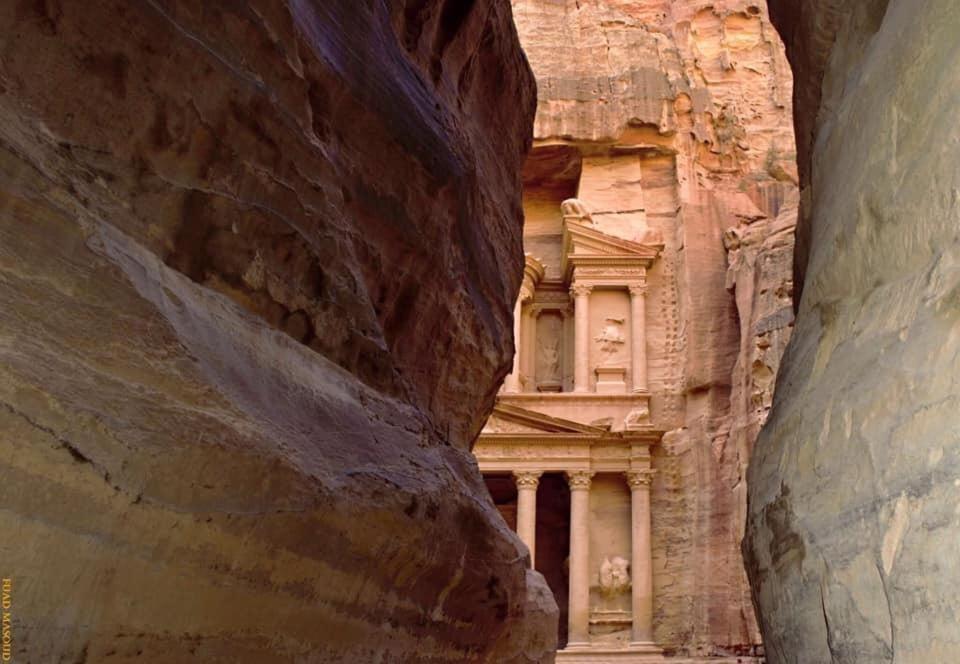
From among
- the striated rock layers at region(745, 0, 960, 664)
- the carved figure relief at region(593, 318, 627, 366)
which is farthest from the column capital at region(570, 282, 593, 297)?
the striated rock layers at region(745, 0, 960, 664)

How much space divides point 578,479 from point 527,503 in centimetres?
137

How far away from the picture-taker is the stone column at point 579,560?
24.2 m

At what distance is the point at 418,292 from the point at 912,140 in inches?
143

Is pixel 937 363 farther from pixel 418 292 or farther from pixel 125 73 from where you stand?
pixel 418 292

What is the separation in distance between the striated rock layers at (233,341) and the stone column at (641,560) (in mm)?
17960


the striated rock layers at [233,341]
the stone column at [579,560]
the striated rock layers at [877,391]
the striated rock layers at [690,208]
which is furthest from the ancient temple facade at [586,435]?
the striated rock layers at [877,391]

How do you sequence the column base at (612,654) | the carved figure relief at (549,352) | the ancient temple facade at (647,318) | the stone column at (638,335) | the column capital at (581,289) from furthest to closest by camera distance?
the carved figure relief at (549,352), the column capital at (581,289), the stone column at (638,335), the ancient temple facade at (647,318), the column base at (612,654)

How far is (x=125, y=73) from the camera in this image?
160 inches

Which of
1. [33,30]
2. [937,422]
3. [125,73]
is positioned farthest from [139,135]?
[937,422]

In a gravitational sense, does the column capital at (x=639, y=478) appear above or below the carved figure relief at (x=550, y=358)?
below

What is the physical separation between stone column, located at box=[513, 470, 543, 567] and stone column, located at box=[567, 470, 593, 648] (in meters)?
0.88

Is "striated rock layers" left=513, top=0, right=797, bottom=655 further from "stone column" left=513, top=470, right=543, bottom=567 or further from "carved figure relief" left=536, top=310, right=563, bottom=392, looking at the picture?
"stone column" left=513, top=470, right=543, bottom=567

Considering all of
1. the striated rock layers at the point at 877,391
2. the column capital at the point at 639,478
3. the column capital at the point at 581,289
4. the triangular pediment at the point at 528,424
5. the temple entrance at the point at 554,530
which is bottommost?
the striated rock layers at the point at 877,391

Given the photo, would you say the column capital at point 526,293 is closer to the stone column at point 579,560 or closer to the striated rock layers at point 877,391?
the stone column at point 579,560
